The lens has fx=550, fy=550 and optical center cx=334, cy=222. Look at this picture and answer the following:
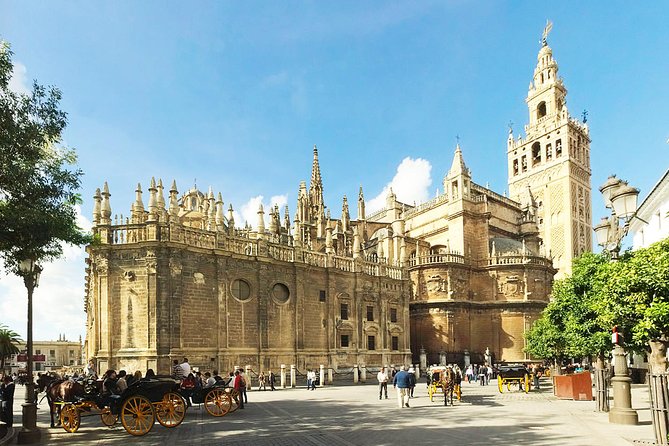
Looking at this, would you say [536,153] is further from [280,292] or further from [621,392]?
[621,392]

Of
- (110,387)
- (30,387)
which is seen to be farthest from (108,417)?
(30,387)

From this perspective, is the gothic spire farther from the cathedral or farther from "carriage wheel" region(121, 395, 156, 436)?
"carriage wheel" region(121, 395, 156, 436)

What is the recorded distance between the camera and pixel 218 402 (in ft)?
51.6

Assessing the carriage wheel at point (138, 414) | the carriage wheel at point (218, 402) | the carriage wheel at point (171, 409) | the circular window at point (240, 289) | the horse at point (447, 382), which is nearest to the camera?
the carriage wheel at point (138, 414)

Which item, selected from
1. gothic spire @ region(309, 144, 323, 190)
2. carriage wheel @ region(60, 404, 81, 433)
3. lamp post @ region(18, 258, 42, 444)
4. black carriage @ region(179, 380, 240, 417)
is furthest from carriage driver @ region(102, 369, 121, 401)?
gothic spire @ region(309, 144, 323, 190)

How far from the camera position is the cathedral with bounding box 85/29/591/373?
26.8 metres

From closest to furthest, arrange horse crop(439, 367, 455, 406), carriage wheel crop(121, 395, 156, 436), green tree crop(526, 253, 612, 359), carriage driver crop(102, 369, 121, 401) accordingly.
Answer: carriage wheel crop(121, 395, 156, 436) → carriage driver crop(102, 369, 121, 401) → green tree crop(526, 253, 612, 359) → horse crop(439, 367, 455, 406)

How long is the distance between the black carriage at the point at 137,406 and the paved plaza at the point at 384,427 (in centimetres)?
27

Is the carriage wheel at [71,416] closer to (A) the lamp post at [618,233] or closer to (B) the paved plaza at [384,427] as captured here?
(B) the paved plaza at [384,427]

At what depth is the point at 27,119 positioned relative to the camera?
1348 cm

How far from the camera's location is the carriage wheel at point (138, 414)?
12484mm

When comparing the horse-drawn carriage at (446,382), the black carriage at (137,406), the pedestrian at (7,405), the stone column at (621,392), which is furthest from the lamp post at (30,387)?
the stone column at (621,392)

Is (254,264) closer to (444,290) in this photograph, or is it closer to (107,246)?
(107,246)

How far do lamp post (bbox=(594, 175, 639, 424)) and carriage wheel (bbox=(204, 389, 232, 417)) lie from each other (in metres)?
10.5
